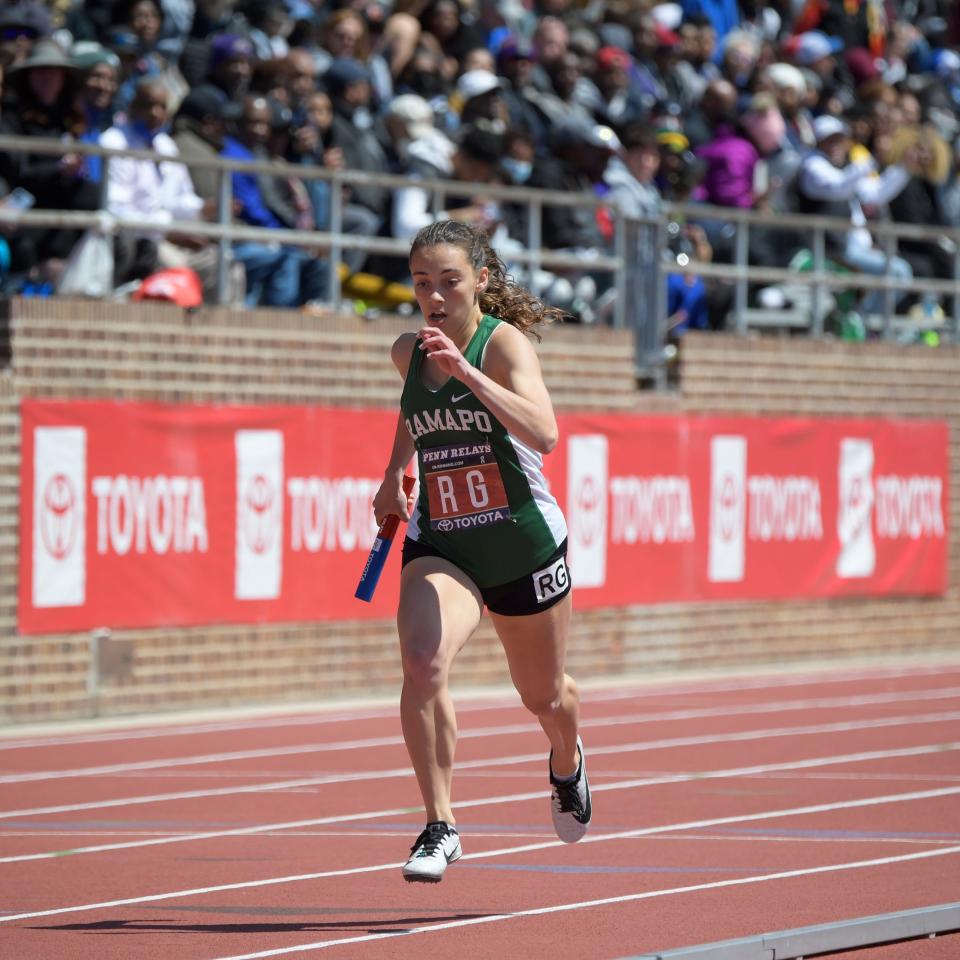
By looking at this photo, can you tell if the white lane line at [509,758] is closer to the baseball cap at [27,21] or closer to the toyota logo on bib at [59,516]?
the toyota logo on bib at [59,516]

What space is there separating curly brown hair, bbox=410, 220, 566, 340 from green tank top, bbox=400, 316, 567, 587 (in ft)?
0.83

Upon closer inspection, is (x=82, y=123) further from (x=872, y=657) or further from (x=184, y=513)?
(x=872, y=657)

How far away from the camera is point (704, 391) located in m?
19.0

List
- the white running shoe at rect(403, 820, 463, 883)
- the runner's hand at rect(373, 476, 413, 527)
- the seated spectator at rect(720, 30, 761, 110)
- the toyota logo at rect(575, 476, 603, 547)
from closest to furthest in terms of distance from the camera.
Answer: the white running shoe at rect(403, 820, 463, 883) < the runner's hand at rect(373, 476, 413, 527) < the toyota logo at rect(575, 476, 603, 547) < the seated spectator at rect(720, 30, 761, 110)

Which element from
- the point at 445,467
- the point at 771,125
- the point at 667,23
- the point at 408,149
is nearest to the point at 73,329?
the point at 408,149

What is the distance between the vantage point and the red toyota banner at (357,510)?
1453cm

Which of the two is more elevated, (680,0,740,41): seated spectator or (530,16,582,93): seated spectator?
(680,0,740,41): seated spectator

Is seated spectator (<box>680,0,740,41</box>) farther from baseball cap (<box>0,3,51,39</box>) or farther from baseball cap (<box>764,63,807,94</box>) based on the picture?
baseball cap (<box>0,3,51,39</box>)

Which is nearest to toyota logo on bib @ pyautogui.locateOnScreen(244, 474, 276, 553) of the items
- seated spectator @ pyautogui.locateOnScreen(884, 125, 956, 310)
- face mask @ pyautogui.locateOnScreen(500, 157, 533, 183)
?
face mask @ pyautogui.locateOnScreen(500, 157, 533, 183)

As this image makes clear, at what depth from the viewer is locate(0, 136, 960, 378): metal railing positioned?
14508 millimetres

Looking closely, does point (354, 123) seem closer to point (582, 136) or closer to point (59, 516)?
point (582, 136)

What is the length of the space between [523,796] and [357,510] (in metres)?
5.55

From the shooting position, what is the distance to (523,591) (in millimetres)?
7582

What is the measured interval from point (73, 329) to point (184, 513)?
155 cm
